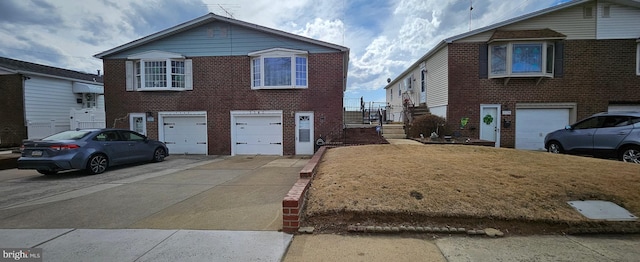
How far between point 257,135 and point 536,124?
1270 centimetres

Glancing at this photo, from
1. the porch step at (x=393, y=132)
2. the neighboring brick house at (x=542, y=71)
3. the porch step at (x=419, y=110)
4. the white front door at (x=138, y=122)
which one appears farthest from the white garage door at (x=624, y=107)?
the white front door at (x=138, y=122)

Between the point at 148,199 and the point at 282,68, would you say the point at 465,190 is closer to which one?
the point at 148,199

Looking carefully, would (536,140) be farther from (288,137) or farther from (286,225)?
(286,225)

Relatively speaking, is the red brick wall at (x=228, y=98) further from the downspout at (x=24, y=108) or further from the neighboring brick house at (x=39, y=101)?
the downspout at (x=24, y=108)

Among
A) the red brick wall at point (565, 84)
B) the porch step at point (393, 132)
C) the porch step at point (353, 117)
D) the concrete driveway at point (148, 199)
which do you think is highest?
the red brick wall at point (565, 84)

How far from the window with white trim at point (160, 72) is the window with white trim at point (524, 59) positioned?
45.8 feet

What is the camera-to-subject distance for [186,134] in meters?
13.8

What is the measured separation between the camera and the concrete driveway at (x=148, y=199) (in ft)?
14.4

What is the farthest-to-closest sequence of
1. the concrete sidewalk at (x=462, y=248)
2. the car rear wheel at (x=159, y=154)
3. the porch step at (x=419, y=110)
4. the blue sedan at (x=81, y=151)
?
the porch step at (x=419, y=110)
the car rear wheel at (x=159, y=154)
the blue sedan at (x=81, y=151)
the concrete sidewalk at (x=462, y=248)

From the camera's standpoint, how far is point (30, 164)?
7.86 meters

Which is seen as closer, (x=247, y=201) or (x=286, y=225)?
(x=286, y=225)

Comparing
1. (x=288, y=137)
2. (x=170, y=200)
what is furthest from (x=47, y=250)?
(x=288, y=137)

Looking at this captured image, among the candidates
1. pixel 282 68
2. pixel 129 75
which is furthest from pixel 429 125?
pixel 129 75

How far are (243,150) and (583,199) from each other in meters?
11.8
